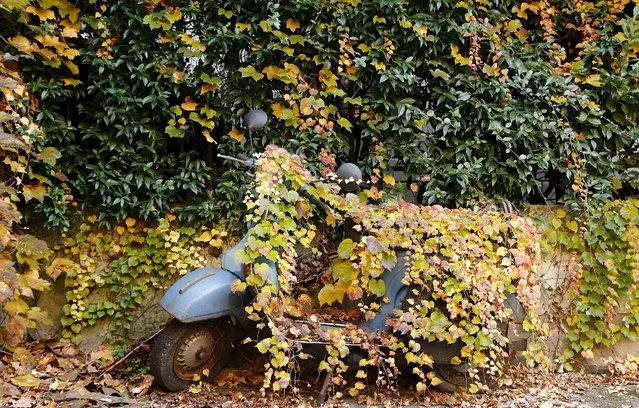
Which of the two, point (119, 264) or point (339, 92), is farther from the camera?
point (339, 92)

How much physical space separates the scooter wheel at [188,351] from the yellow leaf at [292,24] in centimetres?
227

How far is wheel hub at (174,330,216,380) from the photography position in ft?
9.82

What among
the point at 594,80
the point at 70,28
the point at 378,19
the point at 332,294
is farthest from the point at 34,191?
the point at 594,80

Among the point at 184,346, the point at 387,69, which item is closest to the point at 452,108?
the point at 387,69

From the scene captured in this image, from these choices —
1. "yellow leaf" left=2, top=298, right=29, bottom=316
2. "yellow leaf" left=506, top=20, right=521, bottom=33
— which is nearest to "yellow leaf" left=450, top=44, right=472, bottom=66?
"yellow leaf" left=506, top=20, right=521, bottom=33

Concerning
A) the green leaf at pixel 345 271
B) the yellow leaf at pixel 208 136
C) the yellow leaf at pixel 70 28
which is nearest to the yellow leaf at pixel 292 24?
the yellow leaf at pixel 208 136

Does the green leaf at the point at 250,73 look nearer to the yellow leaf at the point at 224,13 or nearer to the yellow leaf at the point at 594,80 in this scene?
the yellow leaf at the point at 224,13

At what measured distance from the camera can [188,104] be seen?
3.79 metres

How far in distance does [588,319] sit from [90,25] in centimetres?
434

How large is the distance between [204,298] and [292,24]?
2.26m

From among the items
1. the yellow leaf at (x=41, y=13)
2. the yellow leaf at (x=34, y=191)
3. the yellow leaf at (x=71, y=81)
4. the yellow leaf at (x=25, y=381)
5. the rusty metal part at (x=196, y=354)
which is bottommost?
the yellow leaf at (x=25, y=381)

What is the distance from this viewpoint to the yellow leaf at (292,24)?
3.93 meters

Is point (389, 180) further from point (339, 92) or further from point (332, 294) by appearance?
point (332, 294)

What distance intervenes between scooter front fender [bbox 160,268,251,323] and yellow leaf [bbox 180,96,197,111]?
1.36m
